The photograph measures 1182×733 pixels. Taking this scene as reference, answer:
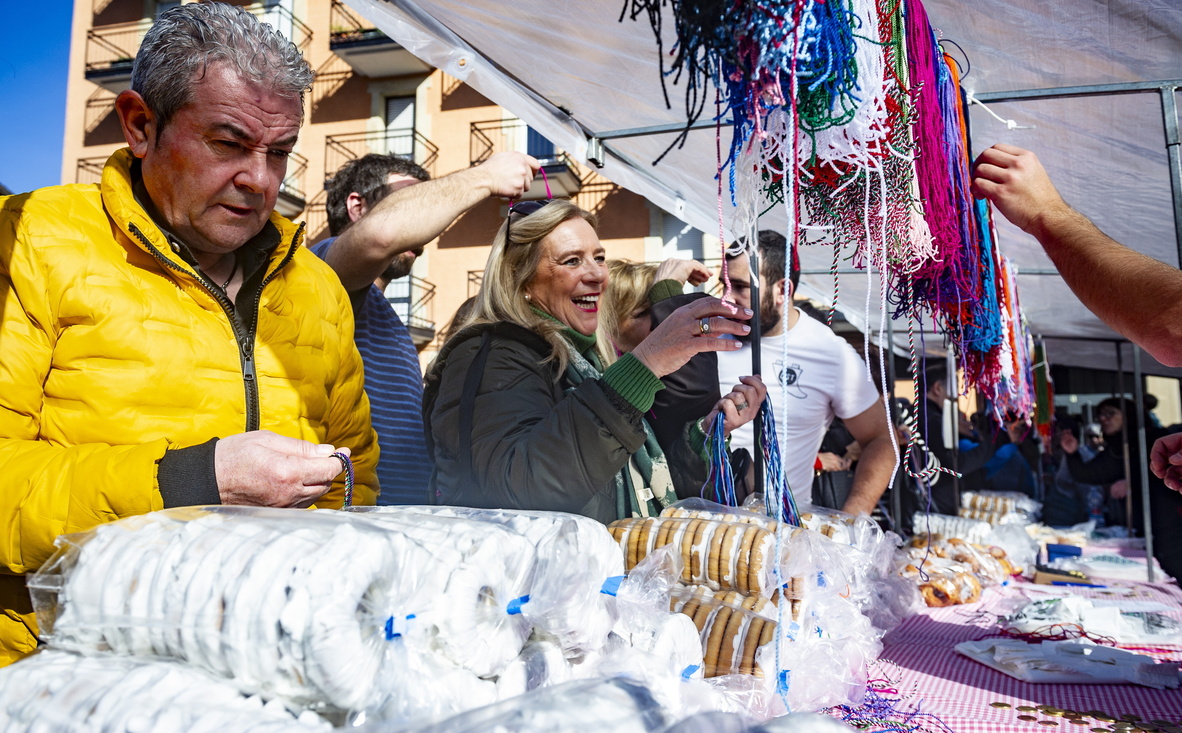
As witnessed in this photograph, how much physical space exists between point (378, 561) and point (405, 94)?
17.9 meters

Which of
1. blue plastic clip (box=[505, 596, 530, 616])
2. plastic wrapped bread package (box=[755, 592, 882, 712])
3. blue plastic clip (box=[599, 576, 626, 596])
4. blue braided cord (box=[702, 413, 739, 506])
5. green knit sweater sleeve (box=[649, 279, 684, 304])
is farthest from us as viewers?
green knit sweater sleeve (box=[649, 279, 684, 304])

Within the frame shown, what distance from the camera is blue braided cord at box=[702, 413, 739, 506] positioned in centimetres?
209

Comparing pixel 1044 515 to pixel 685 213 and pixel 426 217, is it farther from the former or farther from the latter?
pixel 426 217

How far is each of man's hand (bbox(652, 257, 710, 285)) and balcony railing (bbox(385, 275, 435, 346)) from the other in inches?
542

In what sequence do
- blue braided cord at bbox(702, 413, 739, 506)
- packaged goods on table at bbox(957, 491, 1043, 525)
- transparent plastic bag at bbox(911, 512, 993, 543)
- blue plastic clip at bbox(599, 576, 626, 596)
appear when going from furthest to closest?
A: packaged goods on table at bbox(957, 491, 1043, 525) < transparent plastic bag at bbox(911, 512, 993, 543) < blue braided cord at bbox(702, 413, 739, 506) < blue plastic clip at bbox(599, 576, 626, 596)

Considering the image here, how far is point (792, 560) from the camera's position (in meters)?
1.44

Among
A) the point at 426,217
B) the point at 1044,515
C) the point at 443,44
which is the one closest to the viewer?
the point at 426,217

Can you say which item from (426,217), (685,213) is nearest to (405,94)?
(685,213)

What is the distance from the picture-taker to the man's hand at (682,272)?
282 centimetres

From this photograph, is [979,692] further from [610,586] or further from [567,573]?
[567,573]

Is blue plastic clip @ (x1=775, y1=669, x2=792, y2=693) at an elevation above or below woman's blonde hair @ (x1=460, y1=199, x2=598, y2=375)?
below

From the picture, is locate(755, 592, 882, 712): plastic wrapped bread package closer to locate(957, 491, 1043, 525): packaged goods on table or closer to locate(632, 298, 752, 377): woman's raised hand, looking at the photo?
locate(632, 298, 752, 377): woman's raised hand

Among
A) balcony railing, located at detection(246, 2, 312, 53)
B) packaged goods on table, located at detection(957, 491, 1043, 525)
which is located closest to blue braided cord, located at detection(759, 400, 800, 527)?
packaged goods on table, located at detection(957, 491, 1043, 525)

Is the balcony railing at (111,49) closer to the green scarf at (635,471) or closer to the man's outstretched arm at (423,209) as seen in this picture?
the man's outstretched arm at (423,209)
